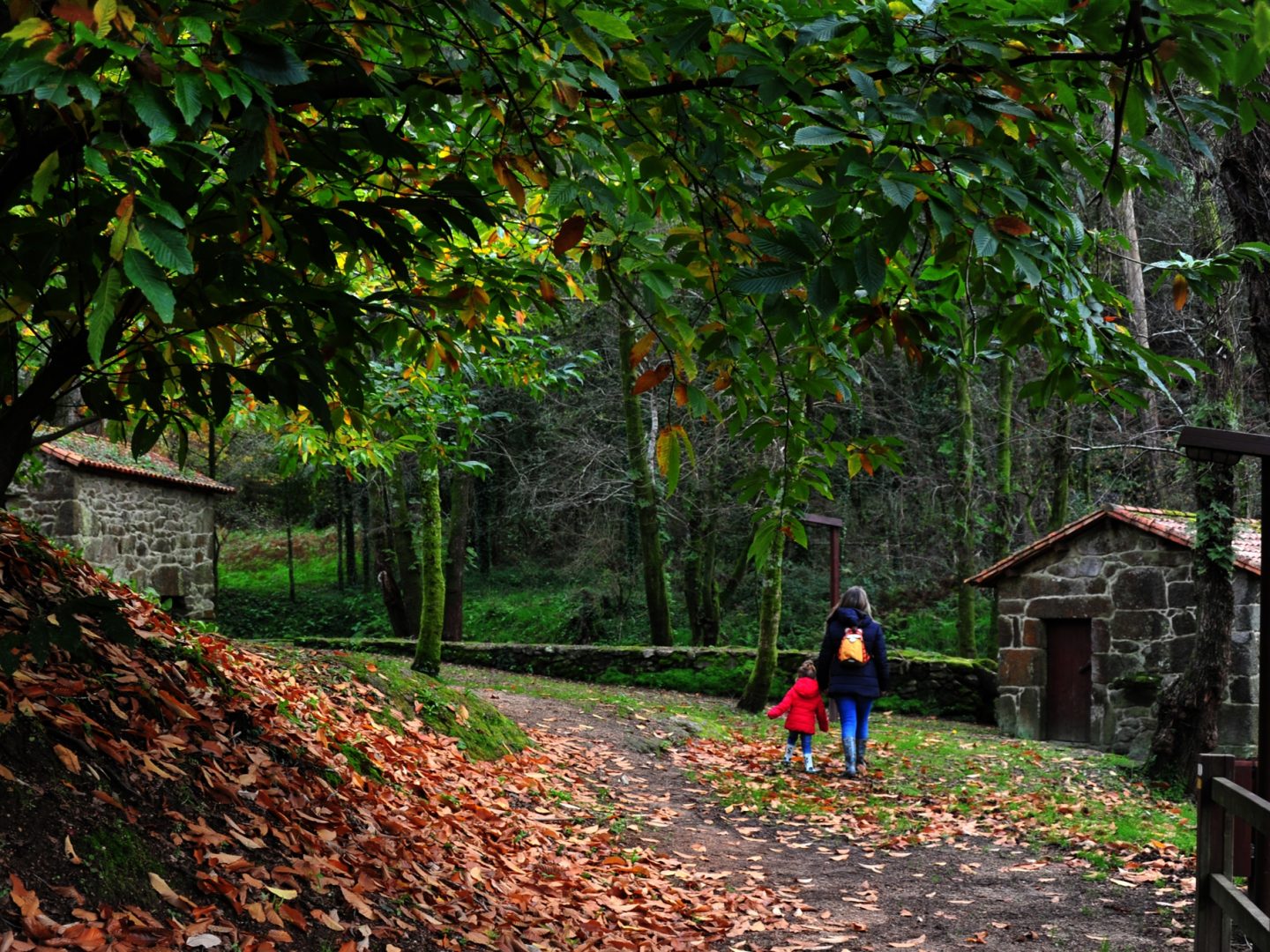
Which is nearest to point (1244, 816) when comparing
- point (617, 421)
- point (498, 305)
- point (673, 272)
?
point (673, 272)

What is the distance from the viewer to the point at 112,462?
17500mm

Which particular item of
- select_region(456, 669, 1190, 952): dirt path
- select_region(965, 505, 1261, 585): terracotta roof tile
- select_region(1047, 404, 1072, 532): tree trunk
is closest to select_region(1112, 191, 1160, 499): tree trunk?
select_region(965, 505, 1261, 585): terracotta roof tile

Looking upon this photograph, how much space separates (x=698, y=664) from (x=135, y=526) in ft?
32.6

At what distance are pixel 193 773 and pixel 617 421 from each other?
797 inches

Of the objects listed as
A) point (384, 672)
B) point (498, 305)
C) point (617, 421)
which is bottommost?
point (384, 672)

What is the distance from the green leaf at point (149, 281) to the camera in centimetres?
201

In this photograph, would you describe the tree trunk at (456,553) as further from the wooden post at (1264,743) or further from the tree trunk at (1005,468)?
the wooden post at (1264,743)

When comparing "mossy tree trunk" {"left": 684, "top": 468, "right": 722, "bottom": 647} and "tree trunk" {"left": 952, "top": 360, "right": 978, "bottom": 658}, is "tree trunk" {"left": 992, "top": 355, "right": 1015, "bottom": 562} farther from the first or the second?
"mossy tree trunk" {"left": 684, "top": 468, "right": 722, "bottom": 647}

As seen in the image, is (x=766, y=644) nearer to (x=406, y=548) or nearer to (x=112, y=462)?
(x=406, y=548)

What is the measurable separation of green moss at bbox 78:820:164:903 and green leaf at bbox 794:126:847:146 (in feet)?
10.4

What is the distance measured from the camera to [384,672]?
374 inches

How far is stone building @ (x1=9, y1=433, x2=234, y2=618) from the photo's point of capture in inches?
656

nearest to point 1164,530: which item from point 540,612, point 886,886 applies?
point 886,886

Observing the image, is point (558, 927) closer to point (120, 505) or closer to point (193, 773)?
point (193, 773)
